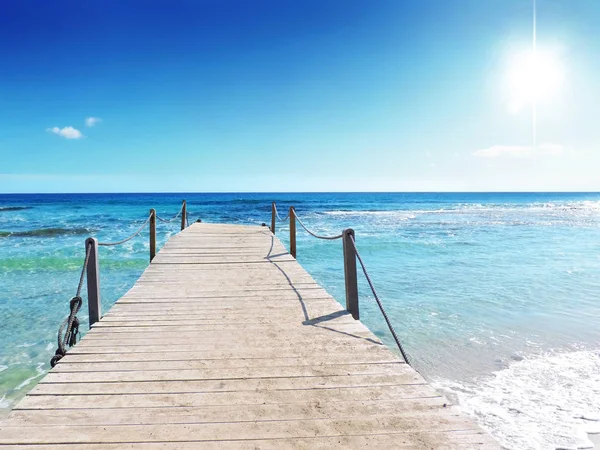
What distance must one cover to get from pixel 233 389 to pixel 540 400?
4271 mm

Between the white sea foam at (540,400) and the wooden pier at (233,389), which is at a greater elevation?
the wooden pier at (233,389)

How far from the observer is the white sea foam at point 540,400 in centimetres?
396

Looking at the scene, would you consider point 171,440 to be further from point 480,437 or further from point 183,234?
point 183,234

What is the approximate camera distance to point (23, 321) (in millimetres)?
7691

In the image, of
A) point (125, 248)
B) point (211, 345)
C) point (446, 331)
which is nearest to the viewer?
point (211, 345)

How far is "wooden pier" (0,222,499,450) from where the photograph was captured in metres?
2.24

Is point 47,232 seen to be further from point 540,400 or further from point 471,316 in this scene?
point 540,400

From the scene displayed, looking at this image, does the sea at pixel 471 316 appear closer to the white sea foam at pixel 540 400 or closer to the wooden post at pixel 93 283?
the white sea foam at pixel 540 400

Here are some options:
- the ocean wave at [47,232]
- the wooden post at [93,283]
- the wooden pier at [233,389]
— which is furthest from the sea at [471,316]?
the ocean wave at [47,232]

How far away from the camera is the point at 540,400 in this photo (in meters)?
4.62

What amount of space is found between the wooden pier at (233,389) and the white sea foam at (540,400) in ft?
6.68

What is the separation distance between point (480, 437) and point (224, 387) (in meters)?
1.88

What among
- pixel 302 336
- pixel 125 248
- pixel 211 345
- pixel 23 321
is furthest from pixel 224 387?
pixel 125 248

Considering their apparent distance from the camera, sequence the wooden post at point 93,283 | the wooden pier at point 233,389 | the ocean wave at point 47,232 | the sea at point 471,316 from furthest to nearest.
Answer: the ocean wave at point 47,232, the wooden post at point 93,283, the sea at point 471,316, the wooden pier at point 233,389
